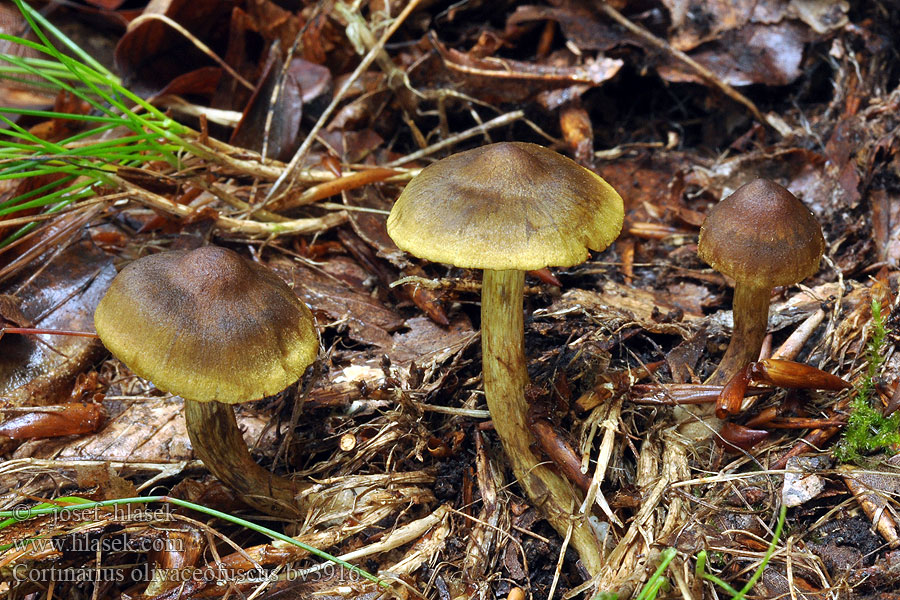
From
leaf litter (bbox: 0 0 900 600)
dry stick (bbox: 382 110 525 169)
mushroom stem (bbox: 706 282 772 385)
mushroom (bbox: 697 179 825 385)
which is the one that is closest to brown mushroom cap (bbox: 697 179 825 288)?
mushroom (bbox: 697 179 825 385)

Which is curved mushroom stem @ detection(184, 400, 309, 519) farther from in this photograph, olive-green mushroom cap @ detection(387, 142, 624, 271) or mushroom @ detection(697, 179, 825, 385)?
mushroom @ detection(697, 179, 825, 385)

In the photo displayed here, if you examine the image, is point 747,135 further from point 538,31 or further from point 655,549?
point 655,549

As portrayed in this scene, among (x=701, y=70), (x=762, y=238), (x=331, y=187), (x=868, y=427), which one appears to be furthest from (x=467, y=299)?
(x=701, y=70)

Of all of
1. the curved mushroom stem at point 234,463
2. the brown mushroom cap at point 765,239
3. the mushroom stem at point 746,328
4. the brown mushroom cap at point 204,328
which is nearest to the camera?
the brown mushroom cap at point 204,328

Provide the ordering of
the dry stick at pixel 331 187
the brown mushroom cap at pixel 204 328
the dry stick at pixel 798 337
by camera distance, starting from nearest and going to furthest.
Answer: the brown mushroom cap at pixel 204 328, the dry stick at pixel 798 337, the dry stick at pixel 331 187

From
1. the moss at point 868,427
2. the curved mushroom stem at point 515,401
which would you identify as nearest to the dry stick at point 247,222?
the curved mushroom stem at point 515,401

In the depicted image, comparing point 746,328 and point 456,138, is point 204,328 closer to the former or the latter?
point 746,328

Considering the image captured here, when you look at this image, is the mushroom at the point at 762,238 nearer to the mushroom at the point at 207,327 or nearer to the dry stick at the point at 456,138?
the mushroom at the point at 207,327
